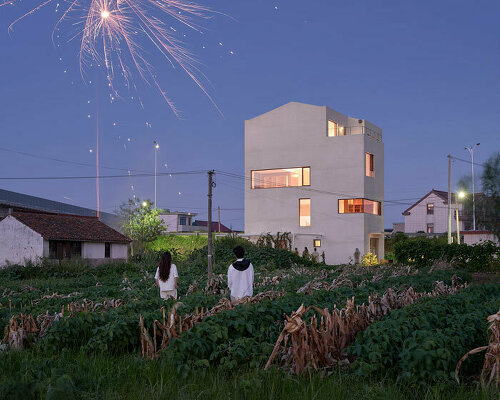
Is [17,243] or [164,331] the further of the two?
[17,243]

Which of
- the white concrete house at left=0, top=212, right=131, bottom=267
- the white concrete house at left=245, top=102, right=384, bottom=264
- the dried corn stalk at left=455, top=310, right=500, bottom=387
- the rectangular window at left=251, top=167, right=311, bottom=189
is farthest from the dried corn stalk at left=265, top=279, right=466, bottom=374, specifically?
the rectangular window at left=251, top=167, right=311, bottom=189

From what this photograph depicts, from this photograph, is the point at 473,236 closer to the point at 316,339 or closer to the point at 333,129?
the point at 333,129

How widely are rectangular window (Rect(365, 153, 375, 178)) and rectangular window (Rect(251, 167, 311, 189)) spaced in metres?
4.85

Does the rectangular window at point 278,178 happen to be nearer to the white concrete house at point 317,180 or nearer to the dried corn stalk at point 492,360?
the white concrete house at point 317,180

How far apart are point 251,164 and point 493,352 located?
129 feet

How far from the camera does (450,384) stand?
20.1 ft

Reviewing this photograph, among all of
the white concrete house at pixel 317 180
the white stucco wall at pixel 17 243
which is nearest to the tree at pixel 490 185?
the white concrete house at pixel 317 180

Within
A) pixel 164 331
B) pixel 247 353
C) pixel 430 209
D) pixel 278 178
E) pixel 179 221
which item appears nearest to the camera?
pixel 247 353

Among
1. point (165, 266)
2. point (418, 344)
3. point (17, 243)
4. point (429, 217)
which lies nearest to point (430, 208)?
point (429, 217)

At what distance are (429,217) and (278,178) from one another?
3523 centimetres

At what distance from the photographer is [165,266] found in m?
12.1

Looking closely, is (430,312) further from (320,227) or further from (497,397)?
(320,227)

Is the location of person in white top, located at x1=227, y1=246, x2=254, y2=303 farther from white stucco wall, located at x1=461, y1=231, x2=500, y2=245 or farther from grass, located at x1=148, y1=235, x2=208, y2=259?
white stucco wall, located at x1=461, y1=231, x2=500, y2=245

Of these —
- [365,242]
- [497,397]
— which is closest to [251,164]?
[365,242]
